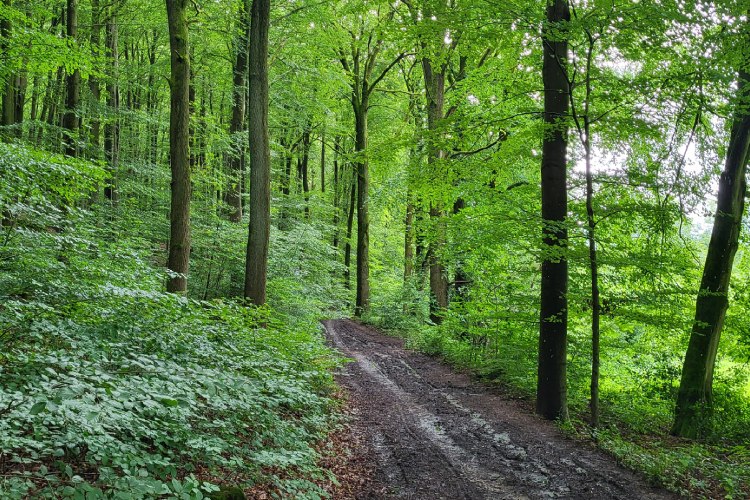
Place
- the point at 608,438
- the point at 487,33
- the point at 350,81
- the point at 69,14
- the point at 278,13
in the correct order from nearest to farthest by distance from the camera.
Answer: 1. the point at 608,438
2. the point at 487,33
3. the point at 69,14
4. the point at 278,13
5. the point at 350,81

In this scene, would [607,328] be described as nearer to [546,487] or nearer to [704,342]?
[704,342]

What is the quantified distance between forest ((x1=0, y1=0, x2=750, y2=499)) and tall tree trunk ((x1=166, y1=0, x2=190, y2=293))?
0.14 feet

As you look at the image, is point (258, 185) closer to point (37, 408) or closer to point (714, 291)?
point (37, 408)

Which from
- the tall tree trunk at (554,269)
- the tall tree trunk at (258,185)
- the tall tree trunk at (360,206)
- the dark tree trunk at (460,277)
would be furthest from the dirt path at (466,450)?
the tall tree trunk at (360,206)

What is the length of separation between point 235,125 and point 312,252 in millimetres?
5390

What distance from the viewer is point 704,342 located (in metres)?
9.30

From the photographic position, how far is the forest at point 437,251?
13.3ft

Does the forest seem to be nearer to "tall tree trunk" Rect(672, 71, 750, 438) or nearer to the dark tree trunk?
"tall tree trunk" Rect(672, 71, 750, 438)

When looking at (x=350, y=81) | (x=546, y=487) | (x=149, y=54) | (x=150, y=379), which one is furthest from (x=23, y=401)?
(x=149, y=54)

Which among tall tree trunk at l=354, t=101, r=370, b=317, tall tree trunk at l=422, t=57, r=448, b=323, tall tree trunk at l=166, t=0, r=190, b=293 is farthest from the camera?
tall tree trunk at l=354, t=101, r=370, b=317

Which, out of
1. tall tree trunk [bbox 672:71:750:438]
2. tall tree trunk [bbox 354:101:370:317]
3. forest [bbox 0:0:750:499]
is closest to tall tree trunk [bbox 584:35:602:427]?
forest [bbox 0:0:750:499]

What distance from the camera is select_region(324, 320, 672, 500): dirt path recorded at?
5.52 m

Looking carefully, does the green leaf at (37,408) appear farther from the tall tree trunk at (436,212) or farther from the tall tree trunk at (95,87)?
the tall tree trunk at (436,212)

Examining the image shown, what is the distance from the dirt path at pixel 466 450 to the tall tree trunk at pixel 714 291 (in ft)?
10.8
